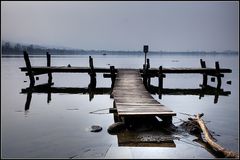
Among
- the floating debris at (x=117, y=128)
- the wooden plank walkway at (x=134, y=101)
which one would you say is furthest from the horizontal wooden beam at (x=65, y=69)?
the floating debris at (x=117, y=128)

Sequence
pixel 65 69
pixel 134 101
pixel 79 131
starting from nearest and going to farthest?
pixel 79 131 → pixel 134 101 → pixel 65 69

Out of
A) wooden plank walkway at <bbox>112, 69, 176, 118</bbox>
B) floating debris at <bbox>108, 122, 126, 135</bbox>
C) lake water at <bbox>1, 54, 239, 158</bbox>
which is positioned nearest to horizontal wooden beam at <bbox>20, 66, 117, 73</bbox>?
wooden plank walkway at <bbox>112, 69, 176, 118</bbox>

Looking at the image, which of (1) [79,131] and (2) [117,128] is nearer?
(2) [117,128]

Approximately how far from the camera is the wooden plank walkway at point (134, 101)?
9.47 m

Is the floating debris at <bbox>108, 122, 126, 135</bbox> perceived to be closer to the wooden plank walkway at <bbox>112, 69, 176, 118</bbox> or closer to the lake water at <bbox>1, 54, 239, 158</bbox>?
the lake water at <bbox>1, 54, 239, 158</bbox>

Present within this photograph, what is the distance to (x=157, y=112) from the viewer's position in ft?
31.1

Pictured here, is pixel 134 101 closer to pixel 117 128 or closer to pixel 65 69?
pixel 117 128

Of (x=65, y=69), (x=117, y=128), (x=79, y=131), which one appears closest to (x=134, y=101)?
(x=117, y=128)

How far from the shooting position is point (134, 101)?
1165cm

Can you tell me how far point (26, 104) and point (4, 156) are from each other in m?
9.16

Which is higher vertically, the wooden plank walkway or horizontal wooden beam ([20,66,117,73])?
horizontal wooden beam ([20,66,117,73])

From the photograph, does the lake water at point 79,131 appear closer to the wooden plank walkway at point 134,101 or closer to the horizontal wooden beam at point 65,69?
the wooden plank walkway at point 134,101

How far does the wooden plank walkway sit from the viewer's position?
31.1ft

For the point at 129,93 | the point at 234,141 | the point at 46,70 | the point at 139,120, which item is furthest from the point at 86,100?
the point at 234,141
